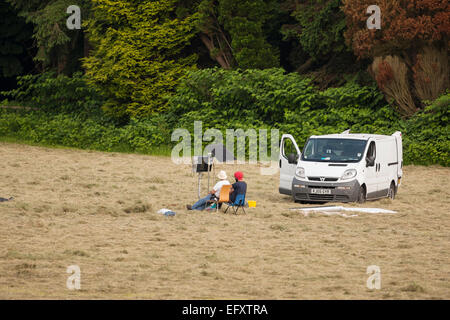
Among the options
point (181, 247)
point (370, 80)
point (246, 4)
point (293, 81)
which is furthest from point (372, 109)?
point (181, 247)

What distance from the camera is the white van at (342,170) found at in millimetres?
19672

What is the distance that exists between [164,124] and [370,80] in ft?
31.2

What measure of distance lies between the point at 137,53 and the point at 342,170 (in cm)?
1962

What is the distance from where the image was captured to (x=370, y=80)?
110 feet

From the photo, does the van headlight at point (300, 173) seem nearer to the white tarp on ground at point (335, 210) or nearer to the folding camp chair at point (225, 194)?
the white tarp on ground at point (335, 210)

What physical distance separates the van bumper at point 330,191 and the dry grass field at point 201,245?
637 millimetres

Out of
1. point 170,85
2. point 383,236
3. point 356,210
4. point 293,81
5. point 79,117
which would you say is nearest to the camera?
point 383,236

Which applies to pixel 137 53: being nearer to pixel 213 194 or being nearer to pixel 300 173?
pixel 300 173

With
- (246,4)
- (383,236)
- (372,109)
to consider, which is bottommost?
(383,236)

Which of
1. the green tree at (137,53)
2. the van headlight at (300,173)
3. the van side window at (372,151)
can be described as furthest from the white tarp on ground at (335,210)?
the green tree at (137,53)

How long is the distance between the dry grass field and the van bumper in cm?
64

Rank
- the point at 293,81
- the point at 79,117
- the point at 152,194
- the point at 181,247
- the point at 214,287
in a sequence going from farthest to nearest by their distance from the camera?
the point at 79,117, the point at 293,81, the point at 152,194, the point at 181,247, the point at 214,287

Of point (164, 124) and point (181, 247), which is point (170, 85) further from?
point (181, 247)

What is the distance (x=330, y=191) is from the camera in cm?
1964
